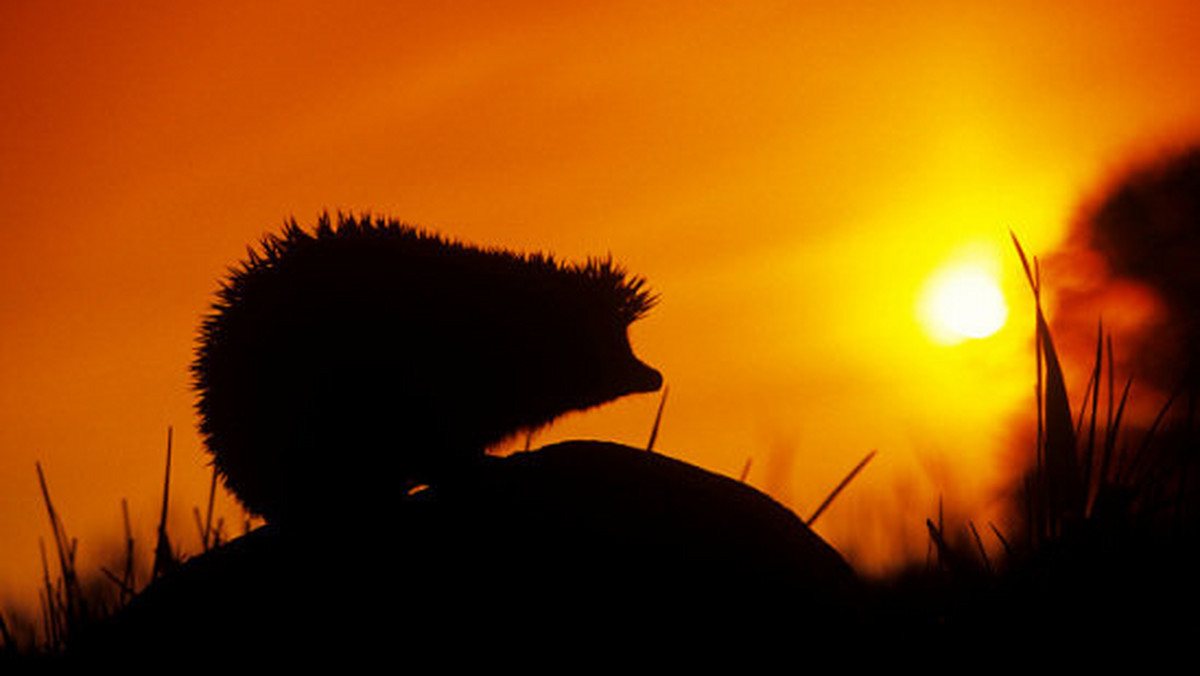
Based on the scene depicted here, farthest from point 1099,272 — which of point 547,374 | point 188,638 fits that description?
point 188,638

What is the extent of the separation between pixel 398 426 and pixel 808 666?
56.7 inches

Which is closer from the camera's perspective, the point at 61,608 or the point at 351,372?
the point at 351,372

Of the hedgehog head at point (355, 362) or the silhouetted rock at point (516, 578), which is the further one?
the hedgehog head at point (355, 362)

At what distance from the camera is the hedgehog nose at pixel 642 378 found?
433 centimetres

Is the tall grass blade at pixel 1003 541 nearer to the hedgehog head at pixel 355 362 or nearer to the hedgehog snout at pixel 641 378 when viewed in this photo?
the hedgehog head at pixel 355 362

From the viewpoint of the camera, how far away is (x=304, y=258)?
12.2ft

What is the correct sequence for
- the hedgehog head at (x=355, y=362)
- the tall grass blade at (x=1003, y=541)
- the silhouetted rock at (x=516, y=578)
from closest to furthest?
the silhouetted rock at (x=516, y=578)
the tall grass blade at (x=1003, y=541)
the hedgehog head at (x=355, y=362)

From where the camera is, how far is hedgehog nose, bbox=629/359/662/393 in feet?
14.2

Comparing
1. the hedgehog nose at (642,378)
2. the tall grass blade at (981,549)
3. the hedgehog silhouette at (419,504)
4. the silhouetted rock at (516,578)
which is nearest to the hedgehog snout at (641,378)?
the hedgehog nose at (642,378)

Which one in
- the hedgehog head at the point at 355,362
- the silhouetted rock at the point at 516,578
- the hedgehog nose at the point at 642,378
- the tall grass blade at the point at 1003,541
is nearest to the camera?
the silhouetted rock at the point at 516,578

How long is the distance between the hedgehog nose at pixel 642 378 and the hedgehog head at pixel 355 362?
1.26ft

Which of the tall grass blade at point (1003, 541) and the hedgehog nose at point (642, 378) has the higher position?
the hedgehog nose at point (642, 378)

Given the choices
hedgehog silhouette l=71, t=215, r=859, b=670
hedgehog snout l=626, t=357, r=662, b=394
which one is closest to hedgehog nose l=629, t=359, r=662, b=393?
hedgehog snout l=626, t=357, r=662, b=394

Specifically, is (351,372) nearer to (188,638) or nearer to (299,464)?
(299,464)
